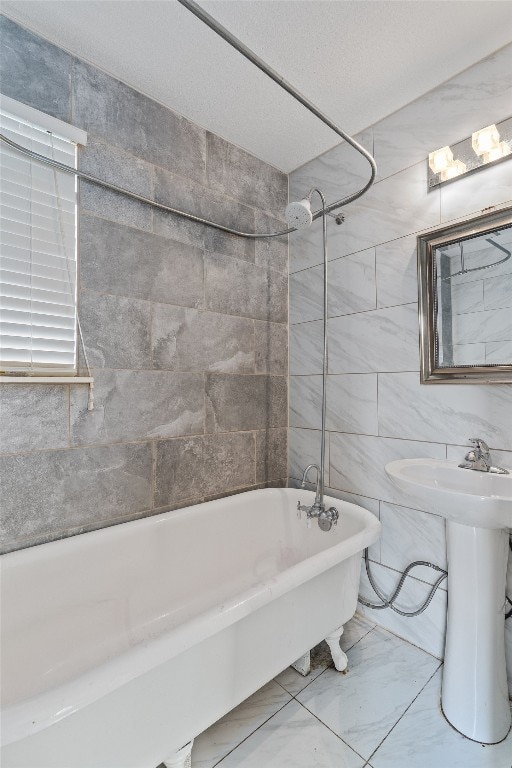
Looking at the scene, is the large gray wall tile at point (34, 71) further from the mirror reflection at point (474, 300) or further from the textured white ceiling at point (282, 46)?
the mirror reflection at point (474, 300)

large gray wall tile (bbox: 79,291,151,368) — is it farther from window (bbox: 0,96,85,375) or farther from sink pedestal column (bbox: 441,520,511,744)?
sink pedestal column (bbox: 441,520,511,744)

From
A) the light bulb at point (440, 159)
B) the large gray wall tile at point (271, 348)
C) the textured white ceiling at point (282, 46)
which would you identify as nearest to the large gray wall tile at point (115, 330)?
the large gray wall tile at point (271, 348)

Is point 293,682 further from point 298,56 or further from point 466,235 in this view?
point 298,56

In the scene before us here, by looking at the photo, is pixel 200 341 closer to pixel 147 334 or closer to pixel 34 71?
pixel 147 334

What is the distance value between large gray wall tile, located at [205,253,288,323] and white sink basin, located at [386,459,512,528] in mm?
1117

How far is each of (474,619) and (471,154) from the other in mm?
1755

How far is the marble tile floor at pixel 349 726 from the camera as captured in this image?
1162mm

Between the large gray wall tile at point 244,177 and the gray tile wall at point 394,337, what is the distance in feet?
0.61

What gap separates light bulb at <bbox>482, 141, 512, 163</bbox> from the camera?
4.64 ft

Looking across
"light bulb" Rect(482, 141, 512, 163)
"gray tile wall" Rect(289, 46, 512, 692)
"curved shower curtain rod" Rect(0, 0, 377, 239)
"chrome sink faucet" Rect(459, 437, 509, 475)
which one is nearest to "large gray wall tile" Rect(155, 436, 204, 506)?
"gray tile wall" Rect(289, 46, 512, 692)

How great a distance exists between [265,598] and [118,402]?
3.21 ft

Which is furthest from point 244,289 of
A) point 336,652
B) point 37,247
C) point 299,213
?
point 336,652

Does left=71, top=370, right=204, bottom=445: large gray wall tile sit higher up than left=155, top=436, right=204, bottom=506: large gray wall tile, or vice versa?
left=71, top=370, right=204, bottom=445: large gray wall tile

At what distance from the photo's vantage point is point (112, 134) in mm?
1585
